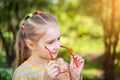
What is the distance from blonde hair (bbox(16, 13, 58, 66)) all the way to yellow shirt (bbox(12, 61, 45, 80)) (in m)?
0.17

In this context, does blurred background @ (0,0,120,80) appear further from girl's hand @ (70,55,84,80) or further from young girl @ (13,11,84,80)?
girl's hand @ (70,55,84,80)

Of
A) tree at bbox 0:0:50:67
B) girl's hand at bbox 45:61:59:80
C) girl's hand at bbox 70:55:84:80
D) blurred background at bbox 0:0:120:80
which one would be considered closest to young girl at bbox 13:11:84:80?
girl's hand at bbox 70:55:84:80

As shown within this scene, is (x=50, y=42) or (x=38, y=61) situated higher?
(x=50, y=42)

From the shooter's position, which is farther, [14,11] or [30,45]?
[14,11]

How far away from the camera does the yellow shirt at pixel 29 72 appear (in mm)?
3148

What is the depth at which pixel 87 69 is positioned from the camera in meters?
13.7

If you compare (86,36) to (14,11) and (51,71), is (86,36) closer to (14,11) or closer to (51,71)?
(14,11)

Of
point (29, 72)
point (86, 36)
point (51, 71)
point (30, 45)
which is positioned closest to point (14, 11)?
point (30, 45)

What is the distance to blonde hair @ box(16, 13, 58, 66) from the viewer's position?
322cm

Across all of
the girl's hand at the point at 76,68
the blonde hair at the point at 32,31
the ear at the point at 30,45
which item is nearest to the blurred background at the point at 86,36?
the blonde hair at the point at 32,31

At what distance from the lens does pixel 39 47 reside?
322cm

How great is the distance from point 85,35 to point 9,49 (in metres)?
14.9

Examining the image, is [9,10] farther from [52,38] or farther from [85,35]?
[85,35]

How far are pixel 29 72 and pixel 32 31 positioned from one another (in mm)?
294
